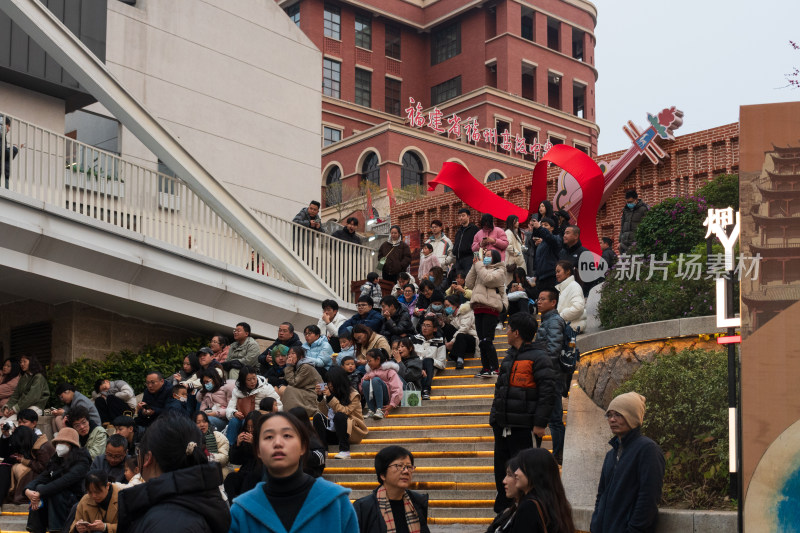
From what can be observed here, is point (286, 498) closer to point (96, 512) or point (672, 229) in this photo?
point (96, 512)

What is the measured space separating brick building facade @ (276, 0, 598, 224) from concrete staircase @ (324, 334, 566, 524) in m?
33.6

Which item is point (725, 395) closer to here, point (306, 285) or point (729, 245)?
point (729, 245)

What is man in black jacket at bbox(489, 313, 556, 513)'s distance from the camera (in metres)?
8.54

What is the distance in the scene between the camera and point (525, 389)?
8648 millimetres

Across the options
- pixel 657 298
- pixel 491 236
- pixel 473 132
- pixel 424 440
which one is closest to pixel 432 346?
pixel 424 440

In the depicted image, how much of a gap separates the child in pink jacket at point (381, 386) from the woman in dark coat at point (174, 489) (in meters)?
8.70

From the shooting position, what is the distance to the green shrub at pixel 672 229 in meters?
11.6

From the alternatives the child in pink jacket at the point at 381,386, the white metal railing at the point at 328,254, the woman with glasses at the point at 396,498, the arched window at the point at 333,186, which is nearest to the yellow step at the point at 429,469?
the child in pink jacket at the point at 381,386

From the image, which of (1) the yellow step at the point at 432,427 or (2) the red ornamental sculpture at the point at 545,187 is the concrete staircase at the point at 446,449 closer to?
(1) the yellow step at the point at 432,427

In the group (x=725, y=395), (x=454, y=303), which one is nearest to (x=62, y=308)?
(x=454, y=303)

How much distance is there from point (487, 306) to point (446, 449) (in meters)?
2.39

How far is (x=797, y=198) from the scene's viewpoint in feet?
23.1

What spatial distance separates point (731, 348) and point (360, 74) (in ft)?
159

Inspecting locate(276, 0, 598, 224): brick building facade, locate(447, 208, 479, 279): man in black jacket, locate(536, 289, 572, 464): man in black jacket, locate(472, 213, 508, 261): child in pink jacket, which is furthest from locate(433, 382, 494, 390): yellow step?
locate(276, 0, 598, 224): brick building facade
